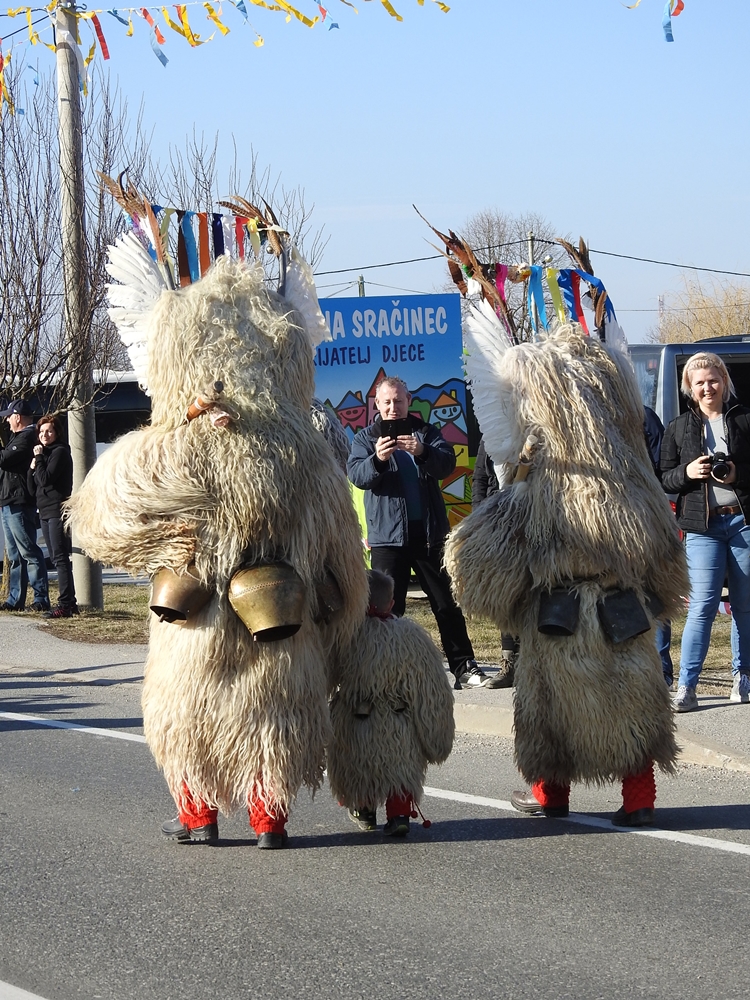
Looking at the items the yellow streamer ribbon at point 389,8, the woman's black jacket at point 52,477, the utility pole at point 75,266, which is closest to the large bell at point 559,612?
the yellow streamer ribbon at point 389,8

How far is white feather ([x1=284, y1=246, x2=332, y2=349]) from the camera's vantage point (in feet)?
16.2

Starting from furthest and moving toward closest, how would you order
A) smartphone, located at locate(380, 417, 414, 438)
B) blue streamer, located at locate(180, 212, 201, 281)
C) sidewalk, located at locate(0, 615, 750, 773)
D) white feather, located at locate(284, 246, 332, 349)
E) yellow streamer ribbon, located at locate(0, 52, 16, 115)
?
yellow streamer ribbon, located at locate(0, 52, 16, 115) < smartphone, located at locate(380, 417, 414, 438) < sidewalk, located at locate(0, 615, 750, 773) < blue streamer, located at locate(180, 212, 201, 281) < white feather, located at locate(284, 246, 332, 349)

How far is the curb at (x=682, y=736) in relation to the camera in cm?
607

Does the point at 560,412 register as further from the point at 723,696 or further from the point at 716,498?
the point at 723,696

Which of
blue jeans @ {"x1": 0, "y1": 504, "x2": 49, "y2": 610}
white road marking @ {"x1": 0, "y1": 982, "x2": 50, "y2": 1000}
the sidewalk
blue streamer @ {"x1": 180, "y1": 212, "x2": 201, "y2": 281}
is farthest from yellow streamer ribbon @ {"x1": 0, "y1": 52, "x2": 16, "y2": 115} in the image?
white road marking @ {"x1": 0, "y1": 982, "x2": 50, "y2": 1000}

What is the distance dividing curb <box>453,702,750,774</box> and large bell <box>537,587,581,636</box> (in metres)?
0.90

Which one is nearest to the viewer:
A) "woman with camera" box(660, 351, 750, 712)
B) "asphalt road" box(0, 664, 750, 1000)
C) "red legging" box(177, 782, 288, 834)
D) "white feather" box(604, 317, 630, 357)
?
"asphalt road" box(0, 664, 750, 1000)

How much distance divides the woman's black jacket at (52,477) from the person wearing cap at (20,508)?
213 millimetres

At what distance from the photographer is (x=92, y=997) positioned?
345 cm

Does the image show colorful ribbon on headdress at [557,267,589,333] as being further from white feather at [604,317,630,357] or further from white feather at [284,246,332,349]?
white feather at [284,246,332,349]

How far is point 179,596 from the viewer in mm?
4496

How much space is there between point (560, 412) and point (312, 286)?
1110mm

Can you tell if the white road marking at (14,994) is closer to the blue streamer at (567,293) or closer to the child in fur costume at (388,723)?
the child in fur costume at (388,723)

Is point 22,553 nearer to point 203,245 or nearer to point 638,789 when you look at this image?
point 203,245
